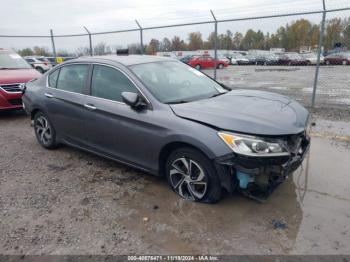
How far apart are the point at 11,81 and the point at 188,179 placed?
6.10 m

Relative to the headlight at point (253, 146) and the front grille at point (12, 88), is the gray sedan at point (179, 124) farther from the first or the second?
the front grille at point (12, 88)

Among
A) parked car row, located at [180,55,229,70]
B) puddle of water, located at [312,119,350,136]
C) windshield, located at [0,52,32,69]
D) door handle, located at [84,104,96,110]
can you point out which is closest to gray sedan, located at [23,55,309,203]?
door handle, located at [84,104,96,110]

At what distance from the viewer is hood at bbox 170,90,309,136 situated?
3223 mm

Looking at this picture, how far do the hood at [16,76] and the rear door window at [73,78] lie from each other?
3372 millimetres

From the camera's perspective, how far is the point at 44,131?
5.60m

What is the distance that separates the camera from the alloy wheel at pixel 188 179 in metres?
3.52

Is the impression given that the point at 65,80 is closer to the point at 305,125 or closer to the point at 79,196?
the point at 79,196

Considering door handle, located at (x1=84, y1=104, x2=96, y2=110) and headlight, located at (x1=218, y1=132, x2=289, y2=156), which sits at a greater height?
door handle, located at (x1=84, y1=104, x2=96, y2=110)

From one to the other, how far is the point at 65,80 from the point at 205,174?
287 centimetres

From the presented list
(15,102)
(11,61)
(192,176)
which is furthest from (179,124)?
(11,61)

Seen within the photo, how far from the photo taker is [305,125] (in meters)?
3.62

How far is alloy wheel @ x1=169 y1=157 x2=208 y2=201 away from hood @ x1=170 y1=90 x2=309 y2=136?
0.52 meters

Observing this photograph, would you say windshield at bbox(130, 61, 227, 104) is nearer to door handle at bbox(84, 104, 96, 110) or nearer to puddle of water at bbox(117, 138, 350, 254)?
door handle at bbox(84, 104, 96, 110)

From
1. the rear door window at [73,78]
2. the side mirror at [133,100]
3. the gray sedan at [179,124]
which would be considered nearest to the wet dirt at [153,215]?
the gray sedan at [179,124]
